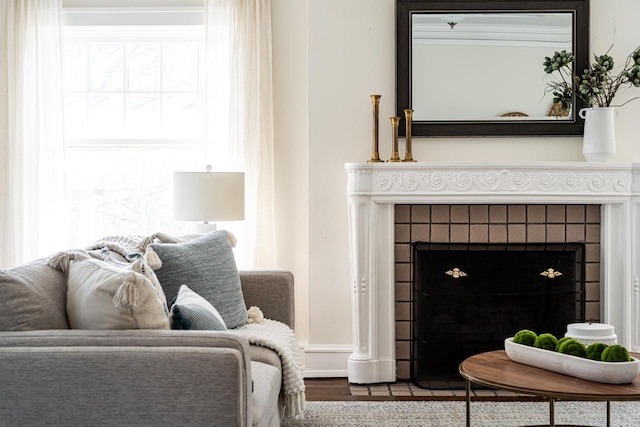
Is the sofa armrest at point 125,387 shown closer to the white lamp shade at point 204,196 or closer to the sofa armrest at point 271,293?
the sofa armrest at point 271,293

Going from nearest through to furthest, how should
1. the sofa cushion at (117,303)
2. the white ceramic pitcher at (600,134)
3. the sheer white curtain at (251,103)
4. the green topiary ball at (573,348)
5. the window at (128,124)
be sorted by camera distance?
the sofa cushion at (117,303) < the green topiary ball at (573,348) < the white ceramic pitcher at (600,134) < the sheer white curtain at (251,103) < the window at (128,124)

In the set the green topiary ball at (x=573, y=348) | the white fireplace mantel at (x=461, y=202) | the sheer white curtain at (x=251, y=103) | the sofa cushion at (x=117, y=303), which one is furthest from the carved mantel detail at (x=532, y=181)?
the sofa cushion at (x=117, y=303)

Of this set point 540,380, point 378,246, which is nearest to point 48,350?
point 540,380

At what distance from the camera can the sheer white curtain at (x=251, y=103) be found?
14.9 feet

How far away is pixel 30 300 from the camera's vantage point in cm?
233

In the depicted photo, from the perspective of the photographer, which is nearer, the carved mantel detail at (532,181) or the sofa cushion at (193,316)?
the sofa cushion at (193,316)

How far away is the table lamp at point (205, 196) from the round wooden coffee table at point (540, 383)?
164 cm

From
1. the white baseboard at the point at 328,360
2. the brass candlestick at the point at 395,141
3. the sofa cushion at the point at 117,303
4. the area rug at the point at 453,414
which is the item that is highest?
the brass candlestick at the point at 395,141

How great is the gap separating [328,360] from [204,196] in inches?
49.5

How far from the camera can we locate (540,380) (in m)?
2.55

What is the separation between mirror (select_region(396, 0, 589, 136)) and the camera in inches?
173

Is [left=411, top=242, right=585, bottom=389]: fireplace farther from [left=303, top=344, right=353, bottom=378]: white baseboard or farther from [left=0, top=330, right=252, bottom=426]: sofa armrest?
[left=0, top=330, right=252, bottom=426]: sofa armrest

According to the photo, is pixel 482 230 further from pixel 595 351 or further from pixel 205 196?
pixel 595 351

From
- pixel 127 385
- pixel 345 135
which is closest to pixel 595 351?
pixel 127 385
